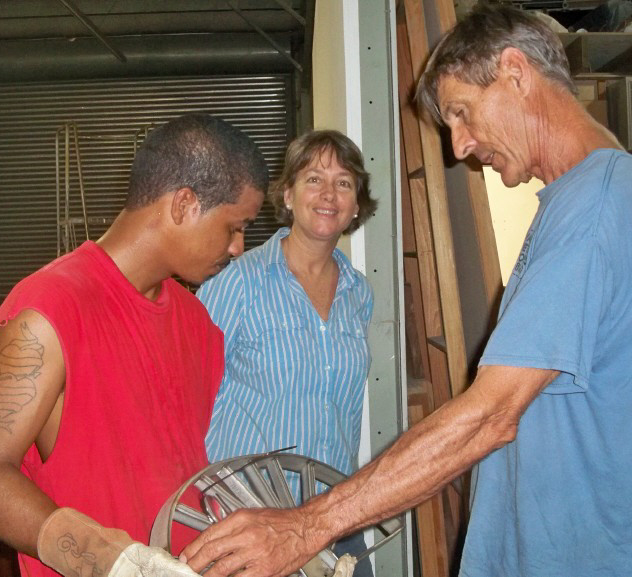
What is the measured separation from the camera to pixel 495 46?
4.54 ft

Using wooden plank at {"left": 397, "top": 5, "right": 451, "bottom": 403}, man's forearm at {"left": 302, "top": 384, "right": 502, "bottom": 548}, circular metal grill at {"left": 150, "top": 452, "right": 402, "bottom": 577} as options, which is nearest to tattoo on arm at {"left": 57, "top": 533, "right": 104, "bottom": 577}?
circular metal grill at {"left": 150, "top": 452, "right": 402, "bottom": 577}

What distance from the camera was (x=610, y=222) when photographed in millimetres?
1119

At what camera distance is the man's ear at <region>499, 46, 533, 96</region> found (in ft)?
4.45

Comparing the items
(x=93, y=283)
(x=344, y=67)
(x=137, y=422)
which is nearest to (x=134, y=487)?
(x=137, y=422)

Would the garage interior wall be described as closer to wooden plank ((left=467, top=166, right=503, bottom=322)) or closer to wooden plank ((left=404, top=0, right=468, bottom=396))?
wooden plank ((left=404, top=0, right=468, bottom=396))

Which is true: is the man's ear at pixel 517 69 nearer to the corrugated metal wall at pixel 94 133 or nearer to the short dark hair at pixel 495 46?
the short dark hair at pixel 495 46

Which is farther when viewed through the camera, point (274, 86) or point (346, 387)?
point (274, 86)

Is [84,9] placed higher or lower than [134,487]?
higher

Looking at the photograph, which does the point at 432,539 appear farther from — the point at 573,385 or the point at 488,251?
the point at 573,385

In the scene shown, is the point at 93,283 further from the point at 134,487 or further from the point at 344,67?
the point at 344,67

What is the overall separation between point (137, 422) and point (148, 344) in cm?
18

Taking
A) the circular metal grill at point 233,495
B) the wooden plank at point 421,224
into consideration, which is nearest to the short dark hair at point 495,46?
the circular metal grill at point 233,495

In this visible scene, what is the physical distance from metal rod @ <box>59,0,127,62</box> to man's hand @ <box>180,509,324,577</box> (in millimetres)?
4585

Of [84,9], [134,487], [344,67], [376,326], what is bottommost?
[134,487]
